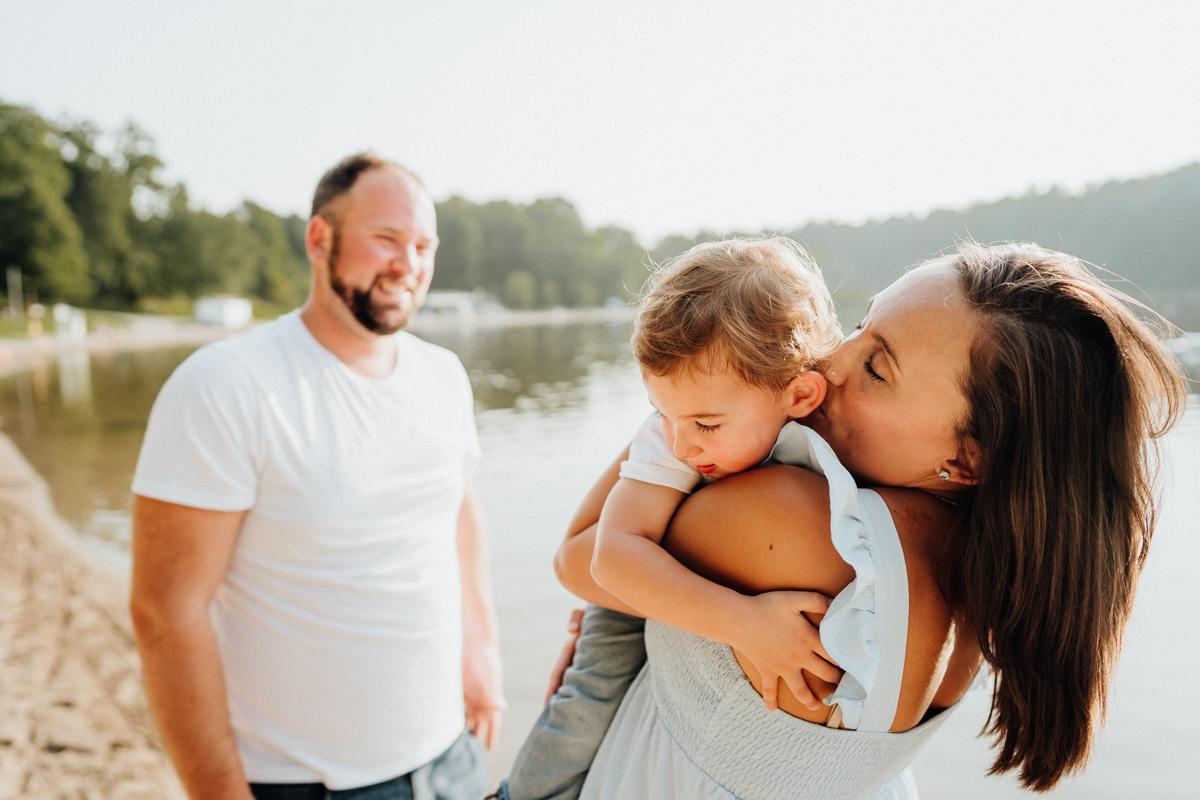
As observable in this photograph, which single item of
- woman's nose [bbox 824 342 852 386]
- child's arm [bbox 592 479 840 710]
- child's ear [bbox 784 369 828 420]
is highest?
woman's nose [bbox 824 342 852 386]

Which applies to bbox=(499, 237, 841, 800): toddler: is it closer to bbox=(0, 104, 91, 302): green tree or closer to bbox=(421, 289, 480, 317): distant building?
bbox=(0, 104, 91, 302): green tree

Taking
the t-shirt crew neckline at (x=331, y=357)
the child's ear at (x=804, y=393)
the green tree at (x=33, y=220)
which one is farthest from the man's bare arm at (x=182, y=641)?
the green tree at (x=33, y=220)

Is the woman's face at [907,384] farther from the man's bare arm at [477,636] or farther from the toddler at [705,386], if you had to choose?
the man's bare arm at [477,636]

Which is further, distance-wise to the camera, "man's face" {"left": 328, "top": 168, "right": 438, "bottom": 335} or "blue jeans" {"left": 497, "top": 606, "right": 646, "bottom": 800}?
"man's face" {"left": 328, "top": 168, "right": 438, "bottom": 335}

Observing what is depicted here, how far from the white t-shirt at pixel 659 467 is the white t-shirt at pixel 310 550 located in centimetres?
118

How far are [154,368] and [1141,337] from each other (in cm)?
3719

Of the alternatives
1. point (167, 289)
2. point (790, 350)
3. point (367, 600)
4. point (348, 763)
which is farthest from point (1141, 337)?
point (167, 289)

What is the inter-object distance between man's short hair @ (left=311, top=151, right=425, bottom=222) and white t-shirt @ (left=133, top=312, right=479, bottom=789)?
1.63 feet

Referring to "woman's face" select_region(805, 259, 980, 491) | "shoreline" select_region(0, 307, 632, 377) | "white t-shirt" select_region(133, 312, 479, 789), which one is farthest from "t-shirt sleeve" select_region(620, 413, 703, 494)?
"shoreline" select_region(0, 307, 632, 377)

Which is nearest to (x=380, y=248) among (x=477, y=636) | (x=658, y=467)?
(x=477, y=636)

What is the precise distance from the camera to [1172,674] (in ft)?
23.4

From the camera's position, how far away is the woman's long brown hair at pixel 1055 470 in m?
1.25

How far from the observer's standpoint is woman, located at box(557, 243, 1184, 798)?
1.25 meters

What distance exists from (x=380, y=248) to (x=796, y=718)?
2.06 metres
